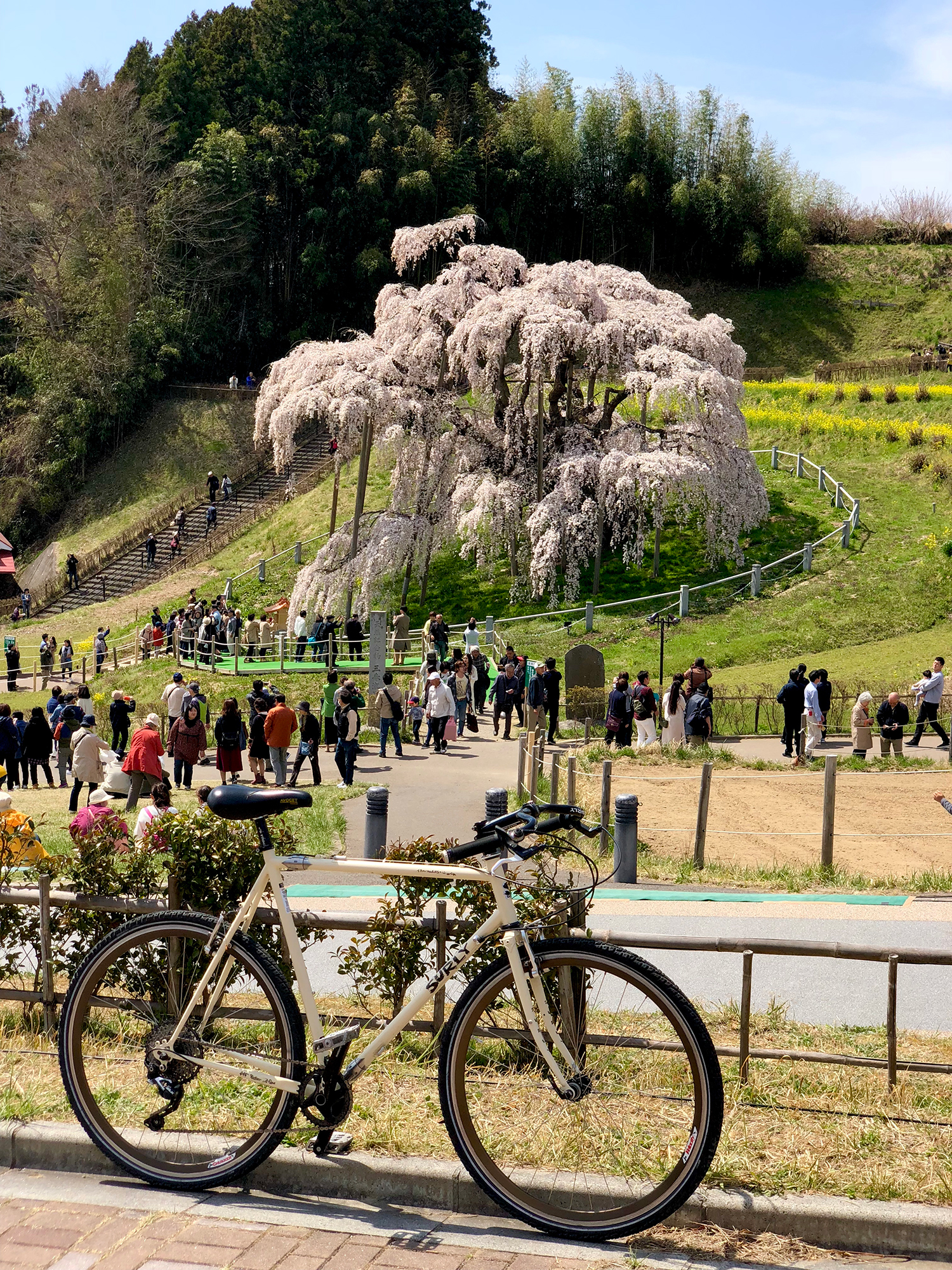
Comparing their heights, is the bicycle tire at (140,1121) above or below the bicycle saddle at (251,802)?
below

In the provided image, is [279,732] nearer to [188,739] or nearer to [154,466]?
[188,739]

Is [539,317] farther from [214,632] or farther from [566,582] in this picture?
[214,632]

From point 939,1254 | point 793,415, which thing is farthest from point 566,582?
point 939,1254

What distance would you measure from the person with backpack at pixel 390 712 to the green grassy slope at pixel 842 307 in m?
44.9

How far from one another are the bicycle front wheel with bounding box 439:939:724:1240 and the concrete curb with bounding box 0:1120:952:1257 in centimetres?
19

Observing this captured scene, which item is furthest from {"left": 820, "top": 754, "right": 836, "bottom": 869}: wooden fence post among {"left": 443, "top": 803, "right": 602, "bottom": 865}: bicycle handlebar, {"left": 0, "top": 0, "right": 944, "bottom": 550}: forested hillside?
{"left": 0, "top": 0, "right": 944, "bottom": 550}: forested hillside

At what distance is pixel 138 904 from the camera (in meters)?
5.56

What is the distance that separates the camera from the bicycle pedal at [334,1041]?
420cm

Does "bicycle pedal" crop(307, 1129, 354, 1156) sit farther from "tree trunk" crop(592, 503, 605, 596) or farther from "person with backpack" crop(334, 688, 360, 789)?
"tree trunk" crop(592, 503, 605, 596)

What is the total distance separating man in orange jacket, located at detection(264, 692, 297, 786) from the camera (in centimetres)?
1786

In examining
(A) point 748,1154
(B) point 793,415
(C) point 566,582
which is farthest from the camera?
(B) point 793,415

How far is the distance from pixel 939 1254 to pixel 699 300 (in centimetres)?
6825

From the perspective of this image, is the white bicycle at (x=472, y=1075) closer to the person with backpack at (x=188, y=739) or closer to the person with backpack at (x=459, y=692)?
the person with backpack at (x=188, y=739)

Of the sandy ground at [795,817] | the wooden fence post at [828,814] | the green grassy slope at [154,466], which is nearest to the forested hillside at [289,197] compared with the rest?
the green grassy slope at [154,466]
